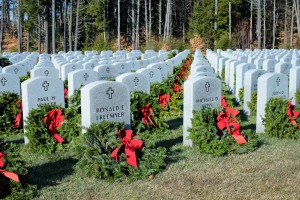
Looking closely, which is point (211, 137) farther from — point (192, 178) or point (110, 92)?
point (110, 92)

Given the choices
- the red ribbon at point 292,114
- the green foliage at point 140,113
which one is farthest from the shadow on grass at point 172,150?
the red ribbon at point 292,114

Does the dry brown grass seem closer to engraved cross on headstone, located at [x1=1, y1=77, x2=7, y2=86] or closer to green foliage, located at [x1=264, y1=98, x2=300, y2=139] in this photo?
green foliage, located at [x1=264, y1=98, x2=300, y2=139]

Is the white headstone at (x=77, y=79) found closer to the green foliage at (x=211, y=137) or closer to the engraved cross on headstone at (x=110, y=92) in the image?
the engraved cross on headstone at (x=110, y=92)

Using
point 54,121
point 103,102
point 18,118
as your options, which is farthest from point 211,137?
point 18,118

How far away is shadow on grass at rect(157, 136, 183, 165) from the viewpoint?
21.4 ft

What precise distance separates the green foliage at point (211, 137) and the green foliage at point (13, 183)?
109 inches

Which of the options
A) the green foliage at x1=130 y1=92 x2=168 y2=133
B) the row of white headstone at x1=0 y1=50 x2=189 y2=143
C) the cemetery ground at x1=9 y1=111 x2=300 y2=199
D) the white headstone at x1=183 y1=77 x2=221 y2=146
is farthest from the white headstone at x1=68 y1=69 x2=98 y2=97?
the white headstone at x1=183 y1=77 x2=221 y2=146

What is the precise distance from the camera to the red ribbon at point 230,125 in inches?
271

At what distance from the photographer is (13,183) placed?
499 cm

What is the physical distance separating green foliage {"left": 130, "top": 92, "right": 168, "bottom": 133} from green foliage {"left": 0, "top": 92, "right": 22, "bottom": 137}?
2.72 metres

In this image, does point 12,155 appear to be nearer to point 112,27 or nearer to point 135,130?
point 135,130

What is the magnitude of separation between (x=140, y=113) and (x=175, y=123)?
2181mm

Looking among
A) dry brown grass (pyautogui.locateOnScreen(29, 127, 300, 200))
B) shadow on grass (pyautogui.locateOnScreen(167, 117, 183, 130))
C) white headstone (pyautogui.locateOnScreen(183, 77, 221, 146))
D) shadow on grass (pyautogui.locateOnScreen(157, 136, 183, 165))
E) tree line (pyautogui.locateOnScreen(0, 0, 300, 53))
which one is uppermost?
tree line (pyautogui.locateOnScreen(0, 0, 300, 53))

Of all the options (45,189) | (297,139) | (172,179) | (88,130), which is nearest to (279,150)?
(297,139)
